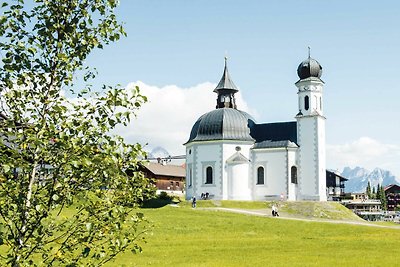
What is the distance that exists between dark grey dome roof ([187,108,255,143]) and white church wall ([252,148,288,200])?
279 centimetres

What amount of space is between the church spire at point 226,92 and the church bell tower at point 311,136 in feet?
35.4

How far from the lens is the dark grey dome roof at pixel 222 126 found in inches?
2638

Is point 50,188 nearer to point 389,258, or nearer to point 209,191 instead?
point 389,258

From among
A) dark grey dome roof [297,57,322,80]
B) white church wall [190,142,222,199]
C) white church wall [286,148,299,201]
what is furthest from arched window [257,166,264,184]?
dark grey dome roof [297,57,322,80]

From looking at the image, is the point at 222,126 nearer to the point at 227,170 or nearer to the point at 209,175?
the point at 227,170

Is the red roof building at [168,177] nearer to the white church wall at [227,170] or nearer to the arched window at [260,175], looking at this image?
the white church wall at [227,170]

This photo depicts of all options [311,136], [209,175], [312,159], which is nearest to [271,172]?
[312,159]

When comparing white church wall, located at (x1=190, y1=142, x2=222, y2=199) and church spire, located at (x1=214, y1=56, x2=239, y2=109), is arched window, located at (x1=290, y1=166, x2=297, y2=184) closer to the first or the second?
white church wall, located at (x1=190, y1=142, x2=222, y2=199)

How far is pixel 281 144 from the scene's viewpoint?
6625 cm

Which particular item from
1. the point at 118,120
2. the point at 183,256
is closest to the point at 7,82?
the point at 118,120

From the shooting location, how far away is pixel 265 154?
220 feet

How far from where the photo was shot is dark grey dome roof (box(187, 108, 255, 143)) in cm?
6700

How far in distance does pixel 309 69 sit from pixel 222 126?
1315cm

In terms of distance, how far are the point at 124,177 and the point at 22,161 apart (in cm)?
133
